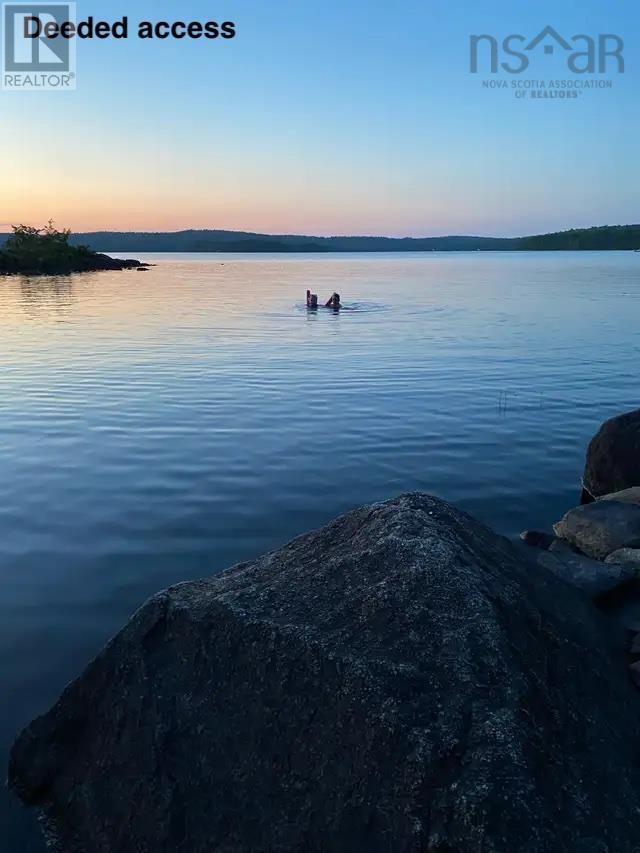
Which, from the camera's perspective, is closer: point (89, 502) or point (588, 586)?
point (588, 586)

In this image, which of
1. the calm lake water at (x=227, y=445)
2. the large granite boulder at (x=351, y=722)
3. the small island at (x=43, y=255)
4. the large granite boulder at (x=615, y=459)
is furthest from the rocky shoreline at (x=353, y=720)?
the small island at (x=43, y=255)

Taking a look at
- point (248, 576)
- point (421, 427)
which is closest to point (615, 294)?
point (421, 427)

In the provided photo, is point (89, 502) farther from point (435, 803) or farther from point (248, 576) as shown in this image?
point (435, 803)

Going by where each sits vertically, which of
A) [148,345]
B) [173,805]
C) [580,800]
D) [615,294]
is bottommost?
[173,805]

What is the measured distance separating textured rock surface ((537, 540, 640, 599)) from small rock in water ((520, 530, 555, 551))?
3.47 feet

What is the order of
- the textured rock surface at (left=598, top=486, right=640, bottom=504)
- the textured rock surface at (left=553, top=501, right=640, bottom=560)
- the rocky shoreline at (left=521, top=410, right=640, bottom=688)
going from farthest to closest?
the textured rock surface at (left=598, top=486, right=640, bottom=504) < the textured rock surface at (left=553, top=501, right=640, bottom=560) < the rocky shoreline at (left=521, top=410, right=640, bottom=688)

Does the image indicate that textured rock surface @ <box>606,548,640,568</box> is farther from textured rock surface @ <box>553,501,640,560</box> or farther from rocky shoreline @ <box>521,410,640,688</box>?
textured rock surface @ <box>553,501,640,560</box>

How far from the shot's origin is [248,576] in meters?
5.55

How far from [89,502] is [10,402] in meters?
9.38

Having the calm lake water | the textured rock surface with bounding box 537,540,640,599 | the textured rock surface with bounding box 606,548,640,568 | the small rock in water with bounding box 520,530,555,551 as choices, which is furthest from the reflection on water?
the textured rock surface with bounding box 606,548,640,568

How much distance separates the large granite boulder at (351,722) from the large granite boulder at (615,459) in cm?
688

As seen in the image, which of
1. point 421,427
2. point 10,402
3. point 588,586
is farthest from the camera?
point 10,402

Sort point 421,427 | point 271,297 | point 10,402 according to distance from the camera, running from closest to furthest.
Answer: point 421,427
point 10,402
point 271,297

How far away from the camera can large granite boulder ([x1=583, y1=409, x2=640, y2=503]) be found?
38.7ft
